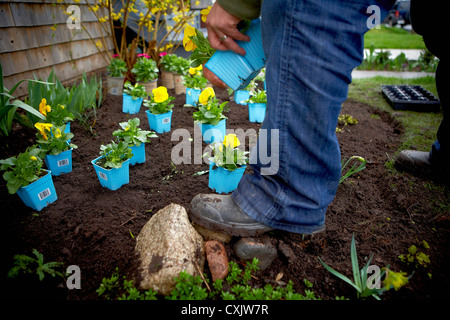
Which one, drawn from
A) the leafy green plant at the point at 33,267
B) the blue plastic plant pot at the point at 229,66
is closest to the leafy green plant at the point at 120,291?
the leafy green plant at the point at 33,267

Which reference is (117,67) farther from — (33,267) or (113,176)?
(33,267)

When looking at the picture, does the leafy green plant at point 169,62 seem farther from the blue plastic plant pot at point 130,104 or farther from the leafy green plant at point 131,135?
the leafy green plant at point 131,135

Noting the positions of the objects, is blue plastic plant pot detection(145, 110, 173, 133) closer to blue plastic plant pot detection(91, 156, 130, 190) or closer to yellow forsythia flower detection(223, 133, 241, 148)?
blue plastic plant pot detection(91, 156, 130, 190)

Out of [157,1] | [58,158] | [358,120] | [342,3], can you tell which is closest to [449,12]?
[342,3]

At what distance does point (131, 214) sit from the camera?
144 centimetres

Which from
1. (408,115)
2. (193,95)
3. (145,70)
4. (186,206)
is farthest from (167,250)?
(408,115)

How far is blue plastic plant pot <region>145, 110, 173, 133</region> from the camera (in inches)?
92.1

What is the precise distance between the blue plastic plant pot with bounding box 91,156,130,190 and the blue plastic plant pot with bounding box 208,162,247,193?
21.0 inches

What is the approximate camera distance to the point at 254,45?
1.23 metres

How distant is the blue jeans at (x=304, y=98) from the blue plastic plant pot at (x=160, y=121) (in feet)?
4.54

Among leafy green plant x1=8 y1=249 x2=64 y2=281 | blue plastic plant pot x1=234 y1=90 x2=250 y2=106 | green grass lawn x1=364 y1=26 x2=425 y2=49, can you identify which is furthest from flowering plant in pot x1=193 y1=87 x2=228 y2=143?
green grass lawn x1=364 y1=26 x2=425 y2=49

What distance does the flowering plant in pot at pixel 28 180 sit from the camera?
134 centimetres

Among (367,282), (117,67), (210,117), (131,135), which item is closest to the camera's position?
(367,282)

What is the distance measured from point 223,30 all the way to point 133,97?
1.80 meters
